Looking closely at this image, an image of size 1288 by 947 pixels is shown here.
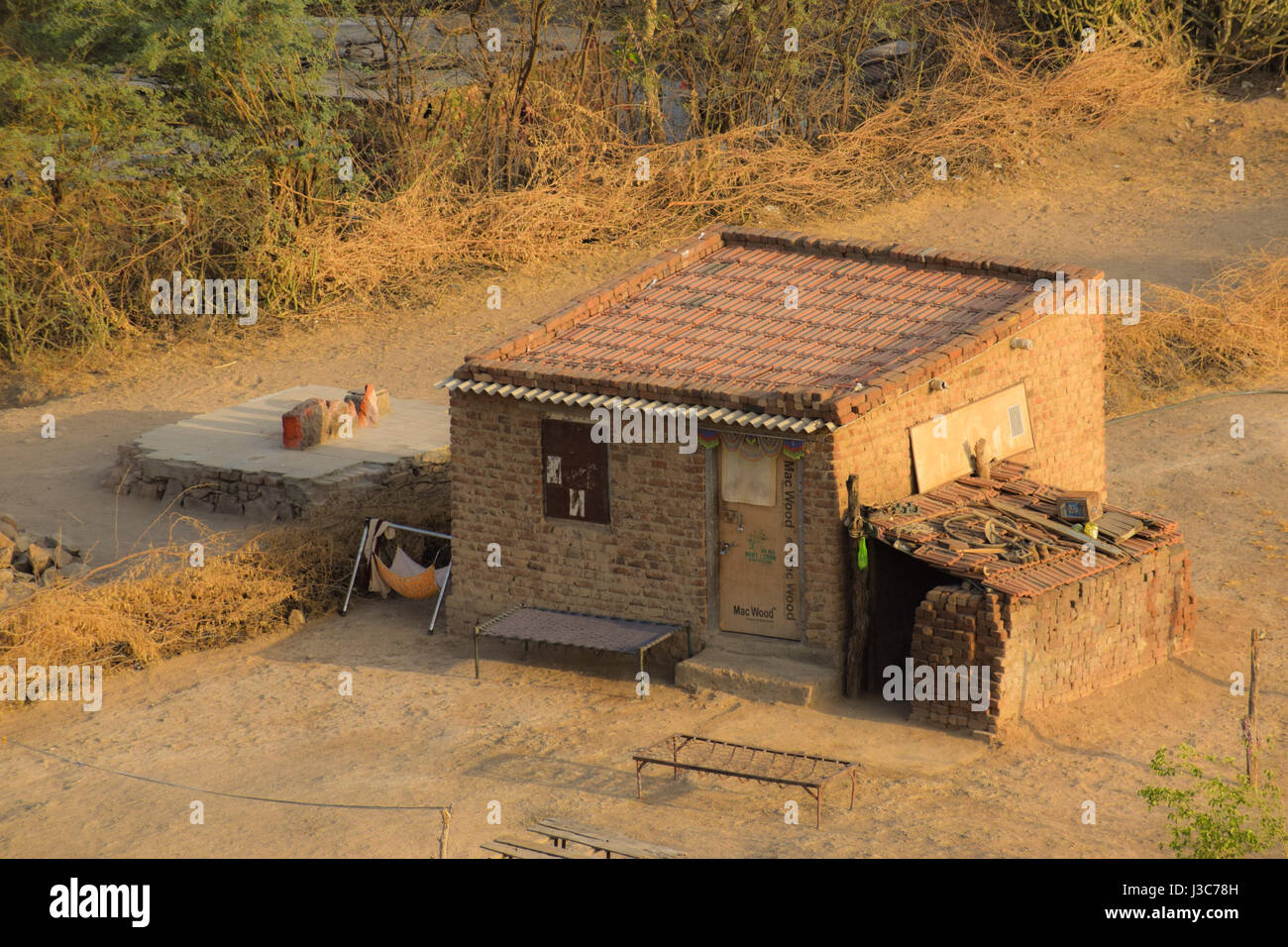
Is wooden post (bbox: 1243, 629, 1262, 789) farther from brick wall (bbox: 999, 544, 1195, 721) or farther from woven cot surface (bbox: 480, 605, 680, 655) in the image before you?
woven cot surface (bbox: 480, 605, 680, 655)

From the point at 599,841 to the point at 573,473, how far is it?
4472 millimetres

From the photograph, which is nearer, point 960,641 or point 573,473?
point 960,641

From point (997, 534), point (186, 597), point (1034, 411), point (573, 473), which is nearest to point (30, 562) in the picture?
point (186, 597)

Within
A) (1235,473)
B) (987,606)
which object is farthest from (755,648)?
(1235,473)

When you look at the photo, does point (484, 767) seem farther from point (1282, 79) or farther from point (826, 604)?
point (1282, 79)

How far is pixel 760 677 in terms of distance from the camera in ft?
47.6

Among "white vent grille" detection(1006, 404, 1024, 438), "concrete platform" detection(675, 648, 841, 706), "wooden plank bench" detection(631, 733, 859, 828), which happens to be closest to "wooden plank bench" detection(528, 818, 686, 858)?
"wooden plank bench" detection(631, 733, 859, 828)

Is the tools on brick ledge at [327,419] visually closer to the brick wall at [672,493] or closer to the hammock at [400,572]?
the hammock at [400,572]

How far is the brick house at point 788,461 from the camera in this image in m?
14.2

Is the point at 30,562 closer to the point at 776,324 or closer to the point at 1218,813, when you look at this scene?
the point at 776,324

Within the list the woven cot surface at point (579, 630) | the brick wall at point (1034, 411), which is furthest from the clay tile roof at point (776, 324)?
the woven cot surface at point (579, 630)

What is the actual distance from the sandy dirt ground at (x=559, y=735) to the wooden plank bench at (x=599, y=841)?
36 centimetres

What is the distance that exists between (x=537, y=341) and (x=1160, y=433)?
28.4ft

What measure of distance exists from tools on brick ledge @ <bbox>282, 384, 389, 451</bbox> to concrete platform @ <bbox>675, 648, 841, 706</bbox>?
6.53m
